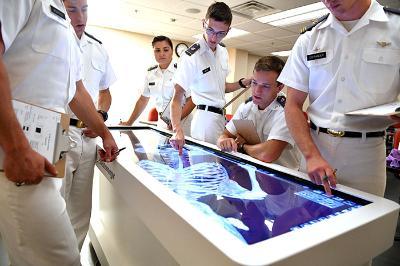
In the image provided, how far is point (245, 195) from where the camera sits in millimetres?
865

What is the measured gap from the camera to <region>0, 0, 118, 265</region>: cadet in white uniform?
0.71 metres

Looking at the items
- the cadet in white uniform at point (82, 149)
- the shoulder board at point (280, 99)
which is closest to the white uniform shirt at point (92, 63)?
the cadet in white uniform at point (82, 149)

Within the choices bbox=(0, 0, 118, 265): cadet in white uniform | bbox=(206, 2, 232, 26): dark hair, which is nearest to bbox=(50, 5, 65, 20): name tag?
bbox=(0, 0, 118, 265): cadet in white uniform

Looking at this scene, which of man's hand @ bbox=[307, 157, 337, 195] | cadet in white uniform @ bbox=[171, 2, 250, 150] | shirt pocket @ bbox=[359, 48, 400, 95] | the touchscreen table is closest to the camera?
the touchscreen table

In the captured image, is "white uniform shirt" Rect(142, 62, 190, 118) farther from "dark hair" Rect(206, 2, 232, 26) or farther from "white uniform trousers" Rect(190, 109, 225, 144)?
"dark hair" Rect(206, 2, 232, 26)

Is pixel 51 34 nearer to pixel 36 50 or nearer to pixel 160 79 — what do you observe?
pixel 36 50

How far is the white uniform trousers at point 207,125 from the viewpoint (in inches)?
85.2

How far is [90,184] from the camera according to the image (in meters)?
1.58

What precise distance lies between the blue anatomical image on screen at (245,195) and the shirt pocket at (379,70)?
0.46 metres

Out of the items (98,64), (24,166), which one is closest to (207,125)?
(98,64)

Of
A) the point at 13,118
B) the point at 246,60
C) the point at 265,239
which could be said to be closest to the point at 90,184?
the point at 13,118

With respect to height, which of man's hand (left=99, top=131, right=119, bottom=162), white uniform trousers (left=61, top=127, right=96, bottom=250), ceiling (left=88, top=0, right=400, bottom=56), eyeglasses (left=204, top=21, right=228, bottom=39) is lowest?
white uniform trousers (left=61, top=127, right=96, bottom=250)

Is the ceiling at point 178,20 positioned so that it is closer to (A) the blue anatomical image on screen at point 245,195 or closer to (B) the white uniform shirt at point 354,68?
(B) the white uniform shirt at point 354,68

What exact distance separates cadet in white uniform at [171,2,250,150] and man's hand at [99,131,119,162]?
674 millimetres
